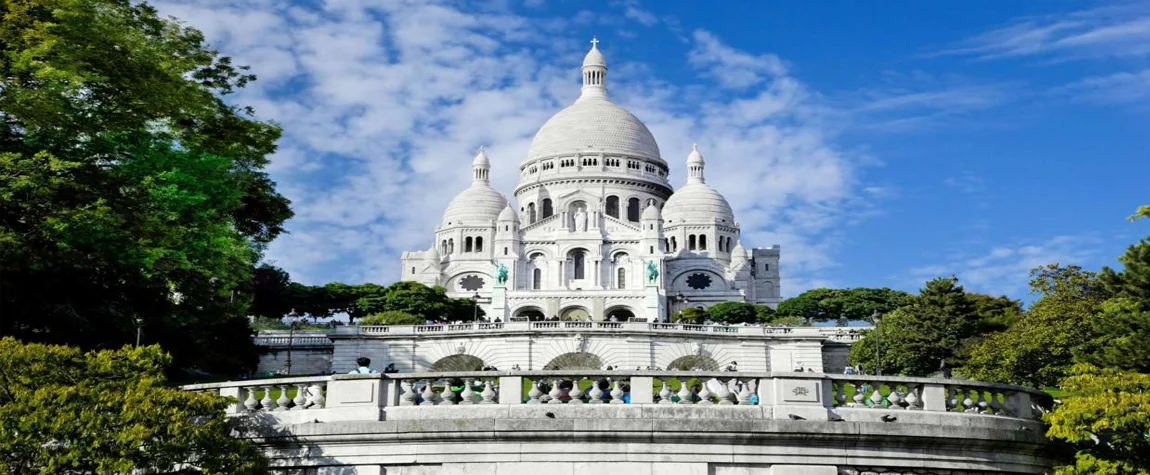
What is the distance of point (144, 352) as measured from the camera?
51.4ft

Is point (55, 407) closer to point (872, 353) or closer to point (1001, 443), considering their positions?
point (1001, 443)

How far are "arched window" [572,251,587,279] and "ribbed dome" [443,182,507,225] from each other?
43.5 feet

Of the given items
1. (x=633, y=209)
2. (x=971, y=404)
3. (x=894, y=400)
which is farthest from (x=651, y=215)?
(x=894, y=400)

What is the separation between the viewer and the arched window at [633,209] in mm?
131875

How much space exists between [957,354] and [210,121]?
118 ft

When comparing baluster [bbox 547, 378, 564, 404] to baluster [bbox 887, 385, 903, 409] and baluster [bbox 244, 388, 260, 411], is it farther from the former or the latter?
baluster [bbox 887, 385, 903, 409]

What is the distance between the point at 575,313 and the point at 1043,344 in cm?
6058

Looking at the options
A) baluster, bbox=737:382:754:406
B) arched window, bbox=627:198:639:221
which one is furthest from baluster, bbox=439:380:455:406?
arched window, bbox=627:198:639:221

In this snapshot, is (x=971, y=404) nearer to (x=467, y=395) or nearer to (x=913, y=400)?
(x=913, y=400)

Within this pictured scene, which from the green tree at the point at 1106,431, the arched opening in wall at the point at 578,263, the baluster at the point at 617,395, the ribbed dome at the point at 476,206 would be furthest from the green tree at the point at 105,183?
the ribbed dome at the point at 476,206

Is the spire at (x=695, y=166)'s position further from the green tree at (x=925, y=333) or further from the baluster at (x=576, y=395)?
the baluster at (x=576, y=395)

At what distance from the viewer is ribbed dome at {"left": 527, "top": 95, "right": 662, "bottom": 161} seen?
13525 cm

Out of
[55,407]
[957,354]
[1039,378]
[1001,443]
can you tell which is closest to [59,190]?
[55,407]

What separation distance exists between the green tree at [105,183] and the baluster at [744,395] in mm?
12665
